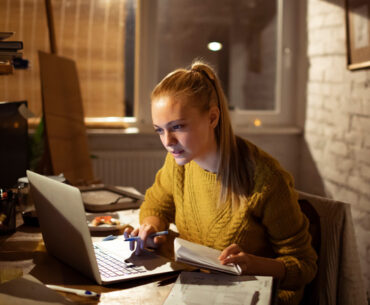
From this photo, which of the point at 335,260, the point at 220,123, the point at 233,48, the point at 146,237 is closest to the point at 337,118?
the point at 233,48

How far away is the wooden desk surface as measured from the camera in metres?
1.02

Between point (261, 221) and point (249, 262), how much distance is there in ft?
0.65

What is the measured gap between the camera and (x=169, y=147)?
1.27 m

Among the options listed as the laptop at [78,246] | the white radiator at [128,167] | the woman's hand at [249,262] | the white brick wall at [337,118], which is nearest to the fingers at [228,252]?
the woman's hand at [249,262]

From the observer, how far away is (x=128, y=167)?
134 inches

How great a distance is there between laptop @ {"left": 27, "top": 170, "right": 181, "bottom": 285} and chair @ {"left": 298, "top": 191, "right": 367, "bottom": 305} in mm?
Result: 477

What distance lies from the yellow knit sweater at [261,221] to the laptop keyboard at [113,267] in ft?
0.97

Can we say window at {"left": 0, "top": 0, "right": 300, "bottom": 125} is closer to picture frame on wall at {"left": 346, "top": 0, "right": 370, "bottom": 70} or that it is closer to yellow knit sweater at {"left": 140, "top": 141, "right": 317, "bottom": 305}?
picture frame on wall at {"left": 346, "top": 0, "right": 370, "bottom": 70}

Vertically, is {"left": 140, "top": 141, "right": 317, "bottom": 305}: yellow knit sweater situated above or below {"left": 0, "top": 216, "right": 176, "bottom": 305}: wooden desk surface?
above

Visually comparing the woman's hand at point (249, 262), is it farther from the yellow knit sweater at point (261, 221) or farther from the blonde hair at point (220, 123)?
the blonde hair at point (220, 123)

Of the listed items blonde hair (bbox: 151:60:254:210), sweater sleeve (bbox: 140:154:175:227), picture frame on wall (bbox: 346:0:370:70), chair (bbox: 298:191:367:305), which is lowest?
chair (bbox: 298:191:367:305)

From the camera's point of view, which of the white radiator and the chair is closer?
the chair

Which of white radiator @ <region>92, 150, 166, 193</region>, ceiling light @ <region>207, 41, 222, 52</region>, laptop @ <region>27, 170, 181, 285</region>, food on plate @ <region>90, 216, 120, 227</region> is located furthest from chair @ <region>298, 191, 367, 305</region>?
ceiling light @ <region>207, 41, 222, 52</region>

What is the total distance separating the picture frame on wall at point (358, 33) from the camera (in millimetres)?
2693
